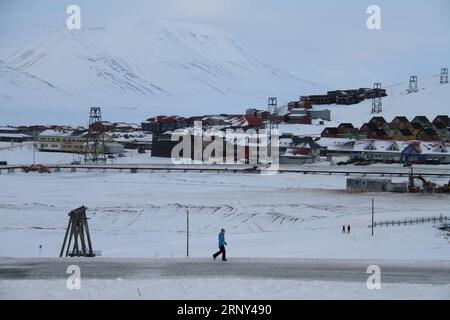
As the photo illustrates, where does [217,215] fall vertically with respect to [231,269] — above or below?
below

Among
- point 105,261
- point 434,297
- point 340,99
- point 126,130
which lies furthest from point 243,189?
point 340,99

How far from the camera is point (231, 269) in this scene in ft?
20.3

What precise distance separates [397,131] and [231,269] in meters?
37.3

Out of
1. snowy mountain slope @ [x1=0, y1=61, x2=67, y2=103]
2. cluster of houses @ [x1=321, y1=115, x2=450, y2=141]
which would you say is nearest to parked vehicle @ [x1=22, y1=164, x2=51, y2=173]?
cluster of houses @ [x1=321, y1=115, x2=450, y2=141]

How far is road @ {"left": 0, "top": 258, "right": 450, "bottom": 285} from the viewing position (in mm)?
5887

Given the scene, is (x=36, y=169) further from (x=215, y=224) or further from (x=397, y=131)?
(x=397, y=131)

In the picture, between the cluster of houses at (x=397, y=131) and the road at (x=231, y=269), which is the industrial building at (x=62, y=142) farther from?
the road at (x=231, y=269)

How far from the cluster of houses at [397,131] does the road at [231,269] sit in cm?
3324

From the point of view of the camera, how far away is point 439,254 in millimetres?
8523

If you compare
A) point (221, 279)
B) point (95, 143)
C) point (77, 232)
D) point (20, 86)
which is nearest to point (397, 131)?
point (95, 143)

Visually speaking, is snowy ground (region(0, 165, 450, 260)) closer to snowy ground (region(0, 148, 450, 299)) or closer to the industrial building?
snowy ground (region(0, 148, 450, 299))

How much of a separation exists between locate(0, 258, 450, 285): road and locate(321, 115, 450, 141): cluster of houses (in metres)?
33.2

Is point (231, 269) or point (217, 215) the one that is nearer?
point (231, 269)
